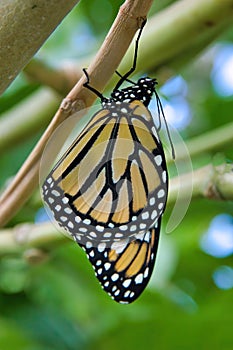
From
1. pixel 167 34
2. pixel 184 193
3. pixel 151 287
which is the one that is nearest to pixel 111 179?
pixel 184 193

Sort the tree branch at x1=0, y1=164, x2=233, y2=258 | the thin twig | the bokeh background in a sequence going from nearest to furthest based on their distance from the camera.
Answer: the thin twig
the tree branch at x1=0, y1=164, x2=233, y2=258
the bokeh background

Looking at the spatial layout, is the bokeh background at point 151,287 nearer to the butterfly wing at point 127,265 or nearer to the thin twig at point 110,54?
the butterfly wing at point 127,265

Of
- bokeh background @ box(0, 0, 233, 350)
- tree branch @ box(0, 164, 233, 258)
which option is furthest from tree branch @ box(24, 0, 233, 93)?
bokeh background @ box(0, 0, 233, 350)

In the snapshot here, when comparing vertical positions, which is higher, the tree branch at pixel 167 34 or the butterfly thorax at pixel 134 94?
the tree branch at pixel 167 34

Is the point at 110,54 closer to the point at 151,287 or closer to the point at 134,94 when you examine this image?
the point at 134,94

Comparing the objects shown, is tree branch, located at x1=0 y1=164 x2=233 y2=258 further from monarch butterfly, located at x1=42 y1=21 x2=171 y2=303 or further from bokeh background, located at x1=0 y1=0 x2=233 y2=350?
bokeh background, located at x1=0 y1=0 x2=233 y2=350

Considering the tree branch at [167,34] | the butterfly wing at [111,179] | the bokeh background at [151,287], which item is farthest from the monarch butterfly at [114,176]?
the bokeh background at [151,287]

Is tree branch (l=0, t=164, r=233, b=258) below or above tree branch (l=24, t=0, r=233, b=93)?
below

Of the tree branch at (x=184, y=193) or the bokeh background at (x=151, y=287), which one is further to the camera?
the bokeh background at (x=151, y=287)
